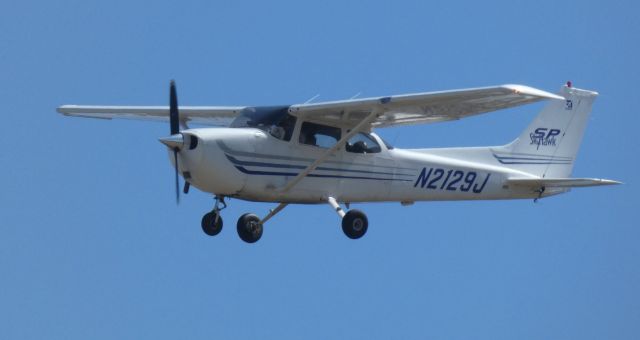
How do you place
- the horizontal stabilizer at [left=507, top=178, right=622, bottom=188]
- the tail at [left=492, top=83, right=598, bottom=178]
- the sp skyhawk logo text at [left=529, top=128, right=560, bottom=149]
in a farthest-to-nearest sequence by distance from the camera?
the sp skyhawk logo text at [left=529, top=128, right=560, bottom=149] < the tail at [left=492, top=83, right=598, bottom=178] < the horizontal stabilizer at [left=507, top=178, right=622, bottom=188]

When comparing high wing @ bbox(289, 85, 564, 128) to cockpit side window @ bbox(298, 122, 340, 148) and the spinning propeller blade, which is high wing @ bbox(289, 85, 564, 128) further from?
the spinning propeller blade

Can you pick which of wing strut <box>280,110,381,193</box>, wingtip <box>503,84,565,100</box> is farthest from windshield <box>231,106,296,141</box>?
wingtip <box>503,84,565,100</box>

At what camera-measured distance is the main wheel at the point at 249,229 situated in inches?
766

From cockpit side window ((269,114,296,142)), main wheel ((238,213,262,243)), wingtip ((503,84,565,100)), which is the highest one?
wingtip ((503,84,565,100))

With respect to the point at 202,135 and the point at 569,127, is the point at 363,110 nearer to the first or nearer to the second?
the point at 202,135

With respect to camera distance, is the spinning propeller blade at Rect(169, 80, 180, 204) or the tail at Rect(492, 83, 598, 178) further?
the tail at Rect(492, 83, 598, 178)

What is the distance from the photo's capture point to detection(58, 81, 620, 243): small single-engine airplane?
59.9ft

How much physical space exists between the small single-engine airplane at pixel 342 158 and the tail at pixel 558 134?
0.27m

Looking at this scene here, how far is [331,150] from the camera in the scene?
19234mm

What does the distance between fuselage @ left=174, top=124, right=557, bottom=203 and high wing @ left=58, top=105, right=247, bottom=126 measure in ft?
7.63

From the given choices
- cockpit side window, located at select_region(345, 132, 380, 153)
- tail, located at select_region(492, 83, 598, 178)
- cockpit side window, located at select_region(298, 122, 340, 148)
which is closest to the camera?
cockpit side window, located at select_region(298, 122, 340, 148)

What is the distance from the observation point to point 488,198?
21.4 meters

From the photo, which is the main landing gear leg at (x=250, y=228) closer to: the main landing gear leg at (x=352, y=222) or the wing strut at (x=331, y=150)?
the wing strut at (x=331, y=150)

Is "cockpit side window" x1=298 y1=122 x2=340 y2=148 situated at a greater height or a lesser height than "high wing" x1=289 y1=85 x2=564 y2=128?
lesser
